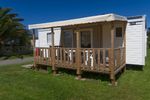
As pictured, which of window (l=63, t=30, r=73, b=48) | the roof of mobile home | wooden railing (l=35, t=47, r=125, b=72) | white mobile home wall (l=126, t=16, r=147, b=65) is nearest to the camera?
the roof of mobile home

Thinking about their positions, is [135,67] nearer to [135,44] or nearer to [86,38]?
[135,44]

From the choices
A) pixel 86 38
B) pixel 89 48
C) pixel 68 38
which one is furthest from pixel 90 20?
pixel 68 38

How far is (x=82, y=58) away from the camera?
768 centimetres

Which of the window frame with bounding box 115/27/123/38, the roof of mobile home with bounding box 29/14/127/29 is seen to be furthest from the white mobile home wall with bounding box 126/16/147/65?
the roof of mobile home with bounding box 29/14/127/29

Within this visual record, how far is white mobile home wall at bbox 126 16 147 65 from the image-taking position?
8538mm

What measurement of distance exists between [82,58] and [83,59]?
187 mm

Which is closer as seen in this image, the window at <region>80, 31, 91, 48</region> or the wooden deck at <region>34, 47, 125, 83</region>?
the wooden deck at <region>34, 47, 125, 83</region>

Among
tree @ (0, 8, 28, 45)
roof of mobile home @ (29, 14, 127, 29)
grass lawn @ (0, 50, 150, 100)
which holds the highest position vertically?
tree @ (0, 8, 28, 45)

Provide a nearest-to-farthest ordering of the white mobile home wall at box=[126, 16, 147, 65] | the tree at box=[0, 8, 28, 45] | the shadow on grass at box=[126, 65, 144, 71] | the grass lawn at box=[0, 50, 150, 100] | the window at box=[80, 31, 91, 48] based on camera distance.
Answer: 1. the grass lawn at box=[0, 50, 150, 100]
2. the white mobile home wall at box=[126, 16, 147, 65]
3. the shadow on grass at box=[126, 65, 144, 71]
4. the window at box=[80, 31, 91, 48]
5. the tree at box=[0, 8, 28, 45]

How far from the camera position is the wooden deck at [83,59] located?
22.1ft

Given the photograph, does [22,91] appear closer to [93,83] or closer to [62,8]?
[93,83]

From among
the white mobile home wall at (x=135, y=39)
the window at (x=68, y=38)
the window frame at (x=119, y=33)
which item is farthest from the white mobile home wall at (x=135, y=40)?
the window at (x=68, y=38)

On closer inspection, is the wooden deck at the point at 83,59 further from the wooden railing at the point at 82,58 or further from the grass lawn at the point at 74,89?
the grass lawn at the point at 74,89

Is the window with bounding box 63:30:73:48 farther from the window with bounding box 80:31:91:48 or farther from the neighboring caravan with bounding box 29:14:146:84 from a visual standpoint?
the window with bounding box 80:31:91:48
